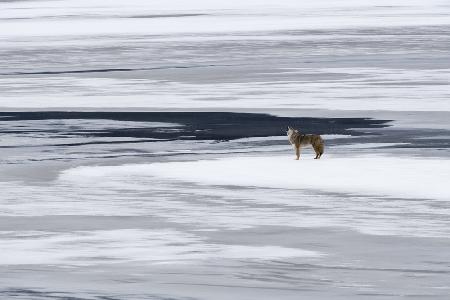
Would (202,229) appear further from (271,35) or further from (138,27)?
Answer: (138,27)

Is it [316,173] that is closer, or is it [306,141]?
[316,173]

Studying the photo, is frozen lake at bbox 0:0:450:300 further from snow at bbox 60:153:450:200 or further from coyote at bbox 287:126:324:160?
coyote at bbox 287:126:324:160

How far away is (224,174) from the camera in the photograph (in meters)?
11.1

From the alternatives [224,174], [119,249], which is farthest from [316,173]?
[119,249]

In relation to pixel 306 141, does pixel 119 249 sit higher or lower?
lower

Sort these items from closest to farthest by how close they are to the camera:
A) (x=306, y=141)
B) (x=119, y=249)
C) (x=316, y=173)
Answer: (x=119, y=249), (x=316, y=173), (x=306, y=141)

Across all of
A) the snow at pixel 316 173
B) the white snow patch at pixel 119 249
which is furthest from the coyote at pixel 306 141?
the white snow patch at pixel 119 249

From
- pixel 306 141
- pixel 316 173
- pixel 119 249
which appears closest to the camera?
pixel 119 249

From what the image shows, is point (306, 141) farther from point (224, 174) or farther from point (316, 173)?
point (224, 174)

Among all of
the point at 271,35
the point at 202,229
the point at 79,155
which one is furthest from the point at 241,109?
the point at 271,35


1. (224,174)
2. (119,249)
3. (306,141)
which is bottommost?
(119,249)

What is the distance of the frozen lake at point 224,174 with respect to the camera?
7.44 meters

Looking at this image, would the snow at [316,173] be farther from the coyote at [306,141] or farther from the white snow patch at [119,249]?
the white snow patch at [119,249]

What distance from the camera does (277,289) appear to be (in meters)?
7.06
